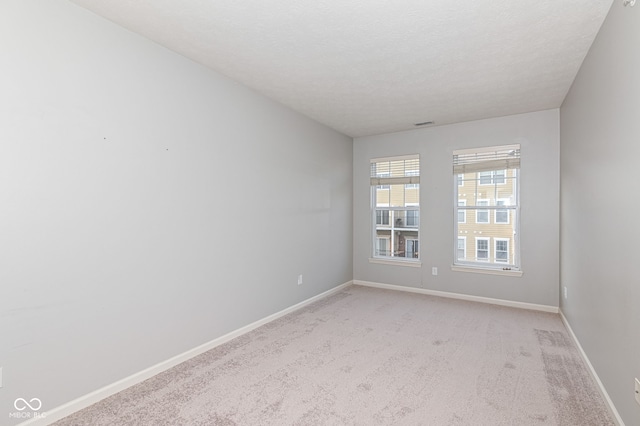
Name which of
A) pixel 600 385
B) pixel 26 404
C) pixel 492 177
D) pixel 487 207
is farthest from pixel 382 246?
pixel 26 404

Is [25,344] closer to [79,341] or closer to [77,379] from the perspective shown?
[79,341]

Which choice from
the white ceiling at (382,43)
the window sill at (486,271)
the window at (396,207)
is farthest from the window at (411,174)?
the white ceiling at (382,43)

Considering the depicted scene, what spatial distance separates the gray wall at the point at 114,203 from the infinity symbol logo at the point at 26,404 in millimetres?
36

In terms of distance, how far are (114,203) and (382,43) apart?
237 centimetres

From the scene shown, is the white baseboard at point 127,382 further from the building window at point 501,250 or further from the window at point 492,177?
the window at point 492,177

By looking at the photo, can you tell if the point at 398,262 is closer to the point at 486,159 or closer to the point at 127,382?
the point at 486,159

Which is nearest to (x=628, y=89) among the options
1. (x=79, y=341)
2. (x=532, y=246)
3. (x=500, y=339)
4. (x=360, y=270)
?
(x=500, y=339)

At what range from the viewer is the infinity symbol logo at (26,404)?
1.82 metres

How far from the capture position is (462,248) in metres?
4.85

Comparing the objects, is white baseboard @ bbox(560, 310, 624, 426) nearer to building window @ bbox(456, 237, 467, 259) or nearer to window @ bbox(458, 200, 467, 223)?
building window @ bbox(456, 237, 467, 259)

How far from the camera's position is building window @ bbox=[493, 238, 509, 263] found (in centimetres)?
454

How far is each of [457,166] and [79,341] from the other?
4855 mm

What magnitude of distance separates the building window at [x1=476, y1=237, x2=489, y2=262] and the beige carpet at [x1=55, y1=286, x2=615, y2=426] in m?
1.16

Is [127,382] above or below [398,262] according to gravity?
below
